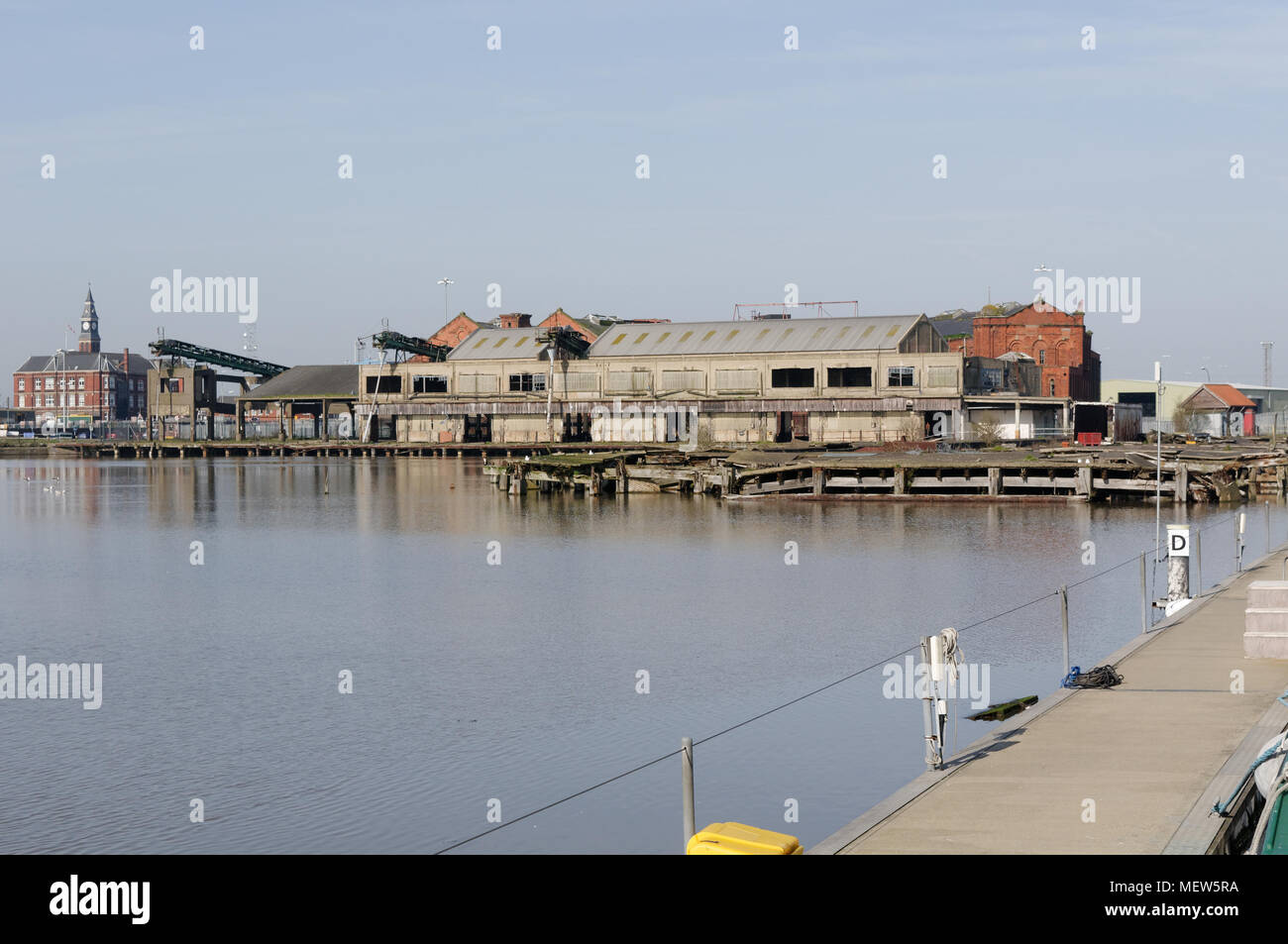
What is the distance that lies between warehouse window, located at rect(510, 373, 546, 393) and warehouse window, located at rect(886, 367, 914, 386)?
3303 cm

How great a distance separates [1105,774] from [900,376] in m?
98.4

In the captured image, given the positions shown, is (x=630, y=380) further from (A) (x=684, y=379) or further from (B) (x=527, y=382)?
(B) (x=527, y=382)

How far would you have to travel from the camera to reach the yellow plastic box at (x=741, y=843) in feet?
34.5

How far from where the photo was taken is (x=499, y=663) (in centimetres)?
2752

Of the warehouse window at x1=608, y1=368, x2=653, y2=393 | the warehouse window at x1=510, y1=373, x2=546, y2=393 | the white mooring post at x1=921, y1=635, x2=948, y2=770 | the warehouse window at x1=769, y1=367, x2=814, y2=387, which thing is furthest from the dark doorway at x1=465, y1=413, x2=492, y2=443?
the white mooring post at x1=921, y1=635, x2=948, y2=770

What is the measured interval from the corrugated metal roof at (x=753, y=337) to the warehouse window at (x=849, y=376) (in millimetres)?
1824

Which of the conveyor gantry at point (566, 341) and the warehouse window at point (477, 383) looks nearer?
the conveyor gantry at point (566, 341)

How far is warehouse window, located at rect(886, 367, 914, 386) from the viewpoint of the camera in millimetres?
110375

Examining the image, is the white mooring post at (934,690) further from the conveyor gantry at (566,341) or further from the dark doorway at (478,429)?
the dark doorway at (478,429)

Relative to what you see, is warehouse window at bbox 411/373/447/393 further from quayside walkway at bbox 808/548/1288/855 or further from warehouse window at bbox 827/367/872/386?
quayside walkway at bbox 808/548/1288/855

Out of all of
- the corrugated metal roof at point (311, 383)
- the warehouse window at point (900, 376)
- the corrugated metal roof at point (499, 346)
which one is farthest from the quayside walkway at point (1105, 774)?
the corrugated metal roof at point (311, 383)

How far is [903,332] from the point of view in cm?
11162

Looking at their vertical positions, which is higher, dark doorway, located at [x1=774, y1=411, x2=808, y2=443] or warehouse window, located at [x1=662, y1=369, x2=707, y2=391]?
warehouse window, located at [x1=662, y1=369, x2=707, y2=391]

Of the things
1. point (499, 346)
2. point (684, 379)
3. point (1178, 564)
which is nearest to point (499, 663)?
point (1178, 564)
